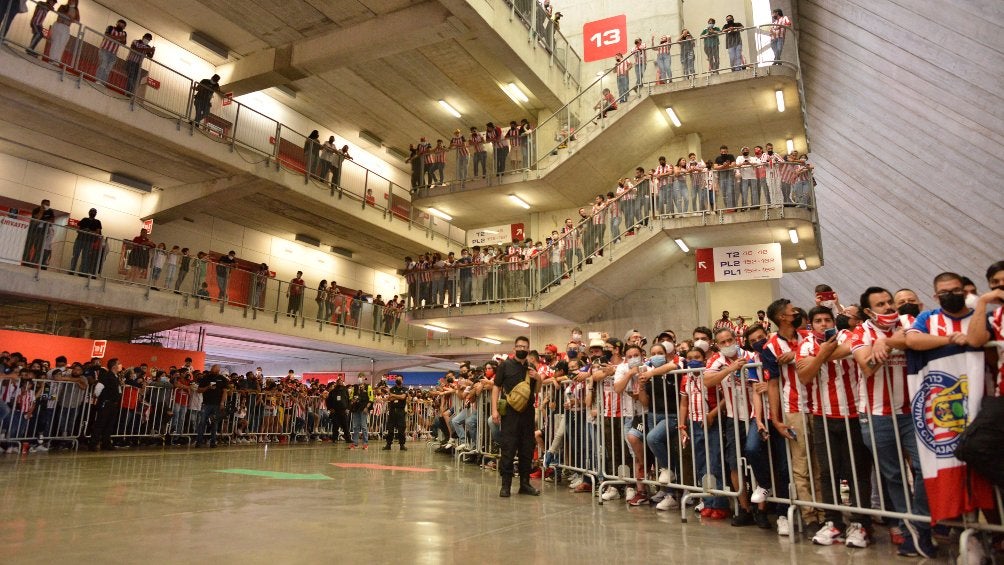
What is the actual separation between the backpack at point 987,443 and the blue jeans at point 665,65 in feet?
42.8

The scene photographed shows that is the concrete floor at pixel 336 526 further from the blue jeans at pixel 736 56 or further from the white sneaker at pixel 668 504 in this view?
the blue jeans at pixel 736 56

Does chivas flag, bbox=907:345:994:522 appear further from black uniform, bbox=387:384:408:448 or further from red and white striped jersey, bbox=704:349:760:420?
black uniform, bbox=387:384:408:448

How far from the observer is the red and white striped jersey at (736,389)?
5.39 metres

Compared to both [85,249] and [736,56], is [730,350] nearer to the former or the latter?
[736,56]

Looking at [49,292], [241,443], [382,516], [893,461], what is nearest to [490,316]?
[241,443]

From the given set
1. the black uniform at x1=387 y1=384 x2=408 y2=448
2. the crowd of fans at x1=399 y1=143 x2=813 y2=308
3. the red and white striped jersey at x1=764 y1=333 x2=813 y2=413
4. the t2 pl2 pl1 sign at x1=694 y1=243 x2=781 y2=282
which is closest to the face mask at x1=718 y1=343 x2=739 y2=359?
the red and white striped jersey at x1=764 y1=333 x2=813 y2=413

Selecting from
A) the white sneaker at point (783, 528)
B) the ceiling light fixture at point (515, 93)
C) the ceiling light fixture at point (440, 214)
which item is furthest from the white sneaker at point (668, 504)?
the ceiling light fixture at point (515, 93)

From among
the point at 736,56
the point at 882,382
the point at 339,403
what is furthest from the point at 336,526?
the point at 736,56

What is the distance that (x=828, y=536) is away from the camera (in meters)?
4.53

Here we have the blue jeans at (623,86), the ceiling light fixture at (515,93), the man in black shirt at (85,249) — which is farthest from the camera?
the ceiling light fixture at (515,93)

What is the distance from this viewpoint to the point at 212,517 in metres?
4.83

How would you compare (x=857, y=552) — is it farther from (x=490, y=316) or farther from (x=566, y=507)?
(x=490, y=316)

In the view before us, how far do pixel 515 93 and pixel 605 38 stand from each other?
359 centimetres

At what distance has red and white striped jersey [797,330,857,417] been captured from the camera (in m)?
4.68
